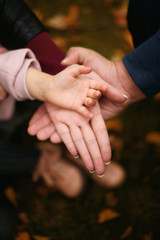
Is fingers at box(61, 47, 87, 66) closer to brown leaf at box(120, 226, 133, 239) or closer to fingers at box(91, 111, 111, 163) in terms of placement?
fingers at box(91, 111, 111, 163)

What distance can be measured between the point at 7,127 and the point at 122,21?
1.71 meters

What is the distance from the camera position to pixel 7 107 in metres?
1.25

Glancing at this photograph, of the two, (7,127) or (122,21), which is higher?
(7,127)

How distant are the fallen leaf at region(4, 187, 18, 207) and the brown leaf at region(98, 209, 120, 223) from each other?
59 centimetres

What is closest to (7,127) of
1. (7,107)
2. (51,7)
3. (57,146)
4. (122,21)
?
(7,107)

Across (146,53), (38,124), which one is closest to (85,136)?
(38,124)

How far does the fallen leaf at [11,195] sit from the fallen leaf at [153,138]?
1099 mm

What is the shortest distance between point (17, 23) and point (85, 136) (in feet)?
2.27

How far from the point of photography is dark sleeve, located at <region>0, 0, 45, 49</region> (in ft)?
3.71

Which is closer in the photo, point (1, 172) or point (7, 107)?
point (7, 107)

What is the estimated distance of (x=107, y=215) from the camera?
142 cm

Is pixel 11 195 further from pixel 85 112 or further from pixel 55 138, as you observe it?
pixel 85 112

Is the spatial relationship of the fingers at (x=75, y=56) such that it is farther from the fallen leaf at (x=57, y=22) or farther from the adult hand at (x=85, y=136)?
the fallen leaf at (x=57, y=22)

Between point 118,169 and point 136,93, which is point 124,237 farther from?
point 136,93
